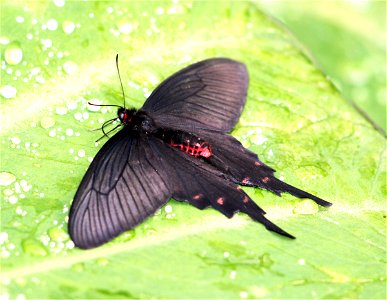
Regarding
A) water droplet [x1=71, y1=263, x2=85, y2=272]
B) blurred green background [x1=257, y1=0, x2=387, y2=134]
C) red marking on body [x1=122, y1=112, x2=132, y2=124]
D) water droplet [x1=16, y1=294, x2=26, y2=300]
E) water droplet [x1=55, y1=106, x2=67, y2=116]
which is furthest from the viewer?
blurred green background [x1=257, y1=0, x2=387, y2=134]

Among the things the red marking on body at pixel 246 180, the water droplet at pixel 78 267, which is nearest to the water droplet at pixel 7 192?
the water droplet at pixel 78 267

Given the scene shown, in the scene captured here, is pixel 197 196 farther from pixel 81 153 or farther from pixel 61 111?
pixel 61 111

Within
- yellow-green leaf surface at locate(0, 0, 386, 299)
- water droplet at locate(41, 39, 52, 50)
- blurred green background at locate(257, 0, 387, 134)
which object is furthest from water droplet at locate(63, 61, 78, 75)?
blurred green background at locate(257, 0, 387, 134)

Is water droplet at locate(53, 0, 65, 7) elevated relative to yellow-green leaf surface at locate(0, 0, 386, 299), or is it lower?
elevated

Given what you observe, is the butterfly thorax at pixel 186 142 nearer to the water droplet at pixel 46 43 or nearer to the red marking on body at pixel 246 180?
the red marking on body at pixel 246 180

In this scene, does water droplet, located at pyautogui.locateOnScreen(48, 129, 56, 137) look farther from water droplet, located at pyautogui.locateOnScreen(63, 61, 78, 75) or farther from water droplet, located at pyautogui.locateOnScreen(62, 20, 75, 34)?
water droplet, located at pyautogui.locateOnScreen(62, 20, 75, 34)

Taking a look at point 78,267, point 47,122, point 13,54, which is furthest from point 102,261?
point 13,54

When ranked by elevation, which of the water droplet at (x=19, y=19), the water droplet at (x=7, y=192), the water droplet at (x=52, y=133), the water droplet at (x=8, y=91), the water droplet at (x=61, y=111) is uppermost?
the water droplet at (x=19, y=19)

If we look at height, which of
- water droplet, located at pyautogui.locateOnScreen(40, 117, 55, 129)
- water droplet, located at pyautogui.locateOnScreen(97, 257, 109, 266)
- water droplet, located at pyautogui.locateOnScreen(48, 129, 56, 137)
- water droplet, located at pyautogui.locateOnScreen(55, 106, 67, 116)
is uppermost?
water droplet, located at pyautogui.locateOnScreen(55, 106, 67, 116)
